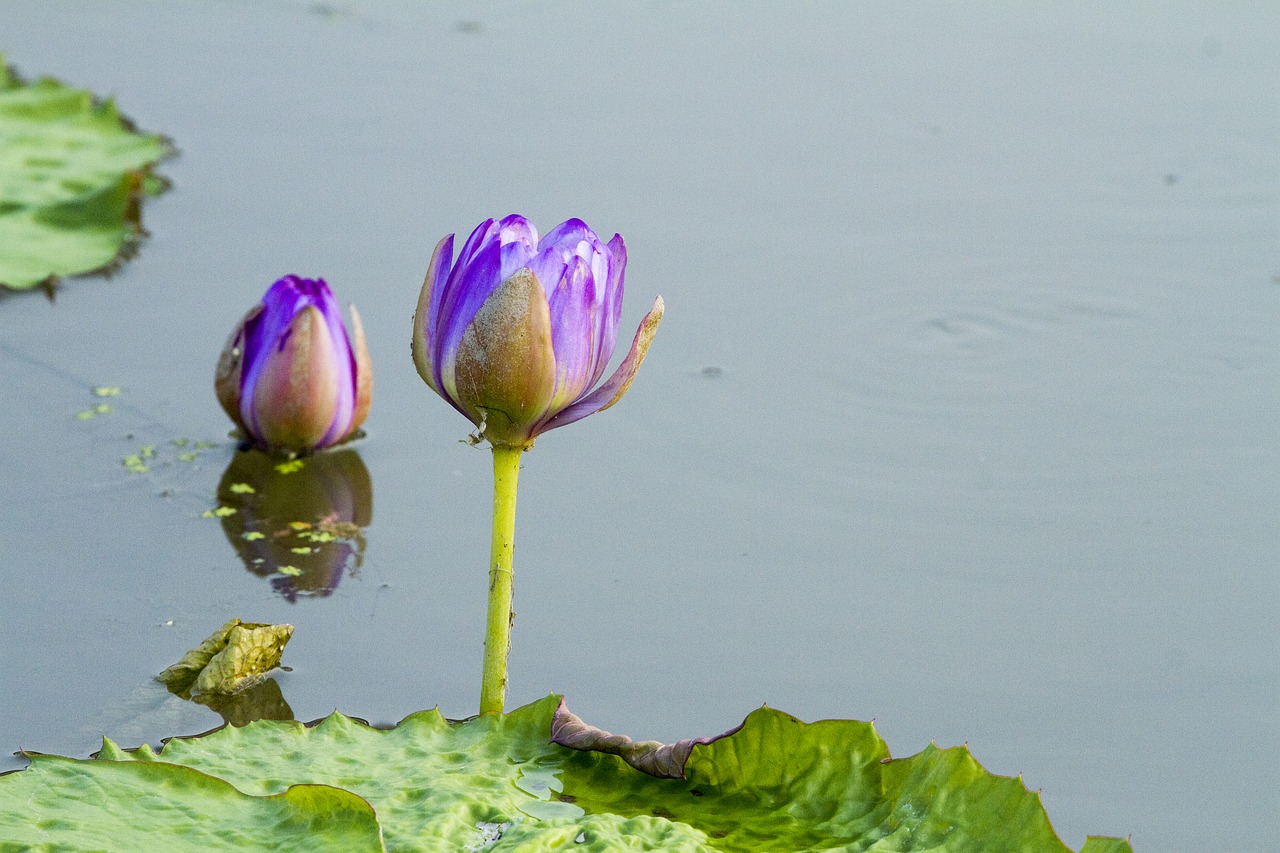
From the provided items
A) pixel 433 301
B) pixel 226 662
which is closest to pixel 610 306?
pixel 433 301

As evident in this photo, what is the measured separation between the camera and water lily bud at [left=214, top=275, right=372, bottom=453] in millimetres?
2201

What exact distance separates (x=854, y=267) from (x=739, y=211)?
0.38 m

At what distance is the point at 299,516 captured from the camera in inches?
85.0

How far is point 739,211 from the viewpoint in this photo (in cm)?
337

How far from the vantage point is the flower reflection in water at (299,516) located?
1998mm

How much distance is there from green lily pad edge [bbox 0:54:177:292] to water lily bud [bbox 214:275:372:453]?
2.84ft

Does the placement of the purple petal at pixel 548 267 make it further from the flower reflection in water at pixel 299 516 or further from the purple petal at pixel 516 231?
the flower reflection in water at pixel 299 516

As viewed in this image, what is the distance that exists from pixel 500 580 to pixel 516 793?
0.24 meters

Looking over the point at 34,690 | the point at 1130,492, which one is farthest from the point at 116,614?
the point at 1130,492

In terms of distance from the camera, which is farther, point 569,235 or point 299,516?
point 299,516

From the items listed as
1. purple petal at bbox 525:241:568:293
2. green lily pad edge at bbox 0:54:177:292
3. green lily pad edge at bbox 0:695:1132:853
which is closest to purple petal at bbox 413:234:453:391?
purple petal at bbox 525:241:568:293

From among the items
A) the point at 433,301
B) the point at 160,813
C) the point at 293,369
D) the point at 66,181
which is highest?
the point at 66,181

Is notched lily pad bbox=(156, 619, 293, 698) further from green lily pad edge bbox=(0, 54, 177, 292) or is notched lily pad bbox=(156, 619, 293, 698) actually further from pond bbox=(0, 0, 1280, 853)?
green lily pad edge bbox=(0, 54, 177, 292)

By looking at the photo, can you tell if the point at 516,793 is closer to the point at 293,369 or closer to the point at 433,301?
the point at 433,301
